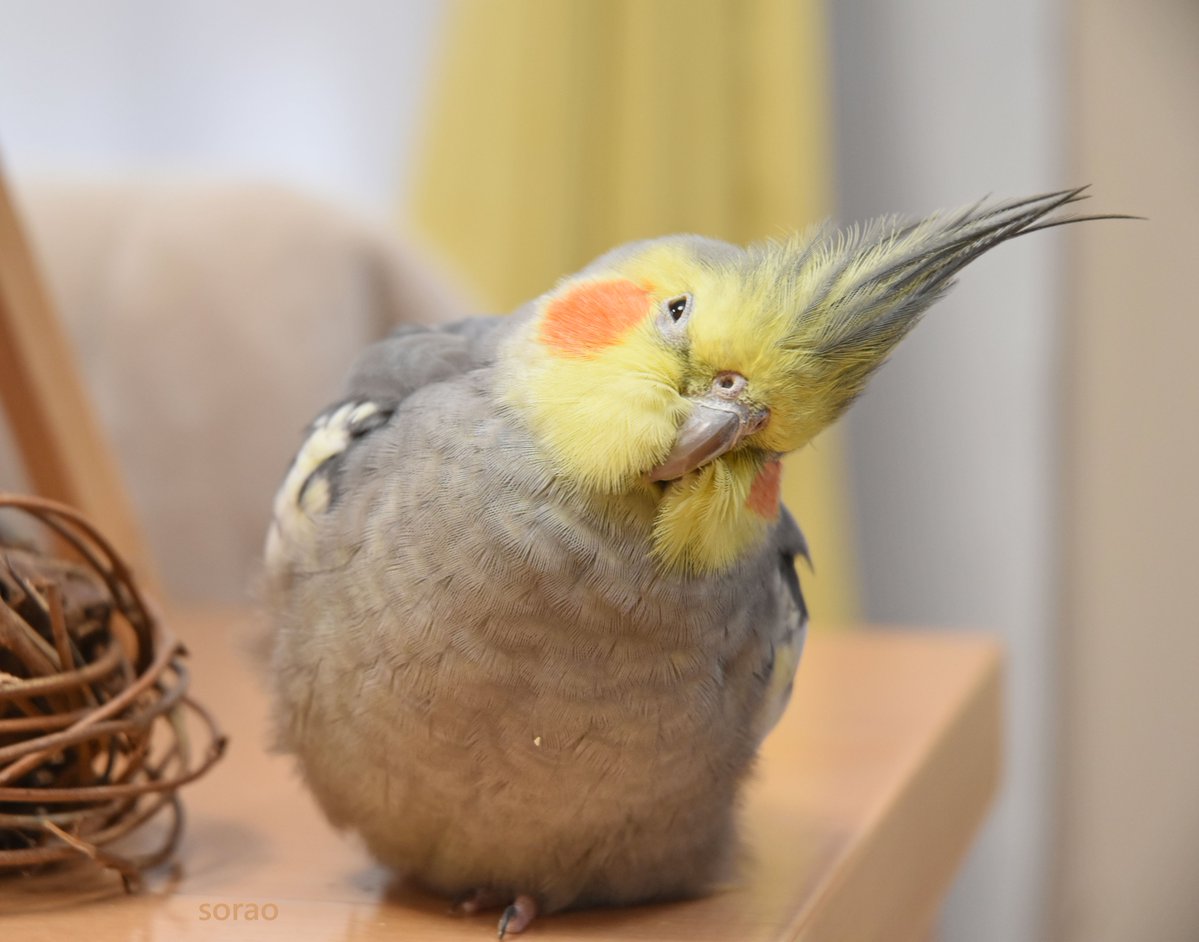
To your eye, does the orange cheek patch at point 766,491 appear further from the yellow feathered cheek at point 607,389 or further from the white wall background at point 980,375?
the white wall background at point 980,375

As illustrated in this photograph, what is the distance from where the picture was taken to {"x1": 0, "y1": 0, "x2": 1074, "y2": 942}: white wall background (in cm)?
155

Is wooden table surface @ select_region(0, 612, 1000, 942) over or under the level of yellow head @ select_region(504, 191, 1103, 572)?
under

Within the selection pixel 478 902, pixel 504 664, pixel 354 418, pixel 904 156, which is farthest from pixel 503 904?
pixel 904 156

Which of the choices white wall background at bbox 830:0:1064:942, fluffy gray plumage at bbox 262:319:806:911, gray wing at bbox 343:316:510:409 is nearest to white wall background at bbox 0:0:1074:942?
white wall background at bbox 830:0:1064:942

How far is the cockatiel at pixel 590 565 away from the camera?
567 millimetres

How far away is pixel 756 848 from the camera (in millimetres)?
762

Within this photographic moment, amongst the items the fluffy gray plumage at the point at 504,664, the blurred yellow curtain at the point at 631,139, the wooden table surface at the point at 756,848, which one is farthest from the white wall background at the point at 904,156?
the fluffy gray plumage at the point at 504,664

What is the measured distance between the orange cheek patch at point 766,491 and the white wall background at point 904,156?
0.96m

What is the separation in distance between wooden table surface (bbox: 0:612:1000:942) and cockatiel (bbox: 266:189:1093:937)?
0.04 m

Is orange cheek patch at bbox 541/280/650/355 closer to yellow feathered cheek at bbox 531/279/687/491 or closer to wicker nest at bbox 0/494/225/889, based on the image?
yellow feathered cheek at bbox 531/279/687/491

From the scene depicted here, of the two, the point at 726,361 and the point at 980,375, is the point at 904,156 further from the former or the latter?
the point at 726,361

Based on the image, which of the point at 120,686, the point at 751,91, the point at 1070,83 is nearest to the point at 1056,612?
the point at 1070,83

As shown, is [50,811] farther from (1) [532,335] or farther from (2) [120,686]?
(1) [532,335]

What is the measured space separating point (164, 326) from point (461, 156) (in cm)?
43
